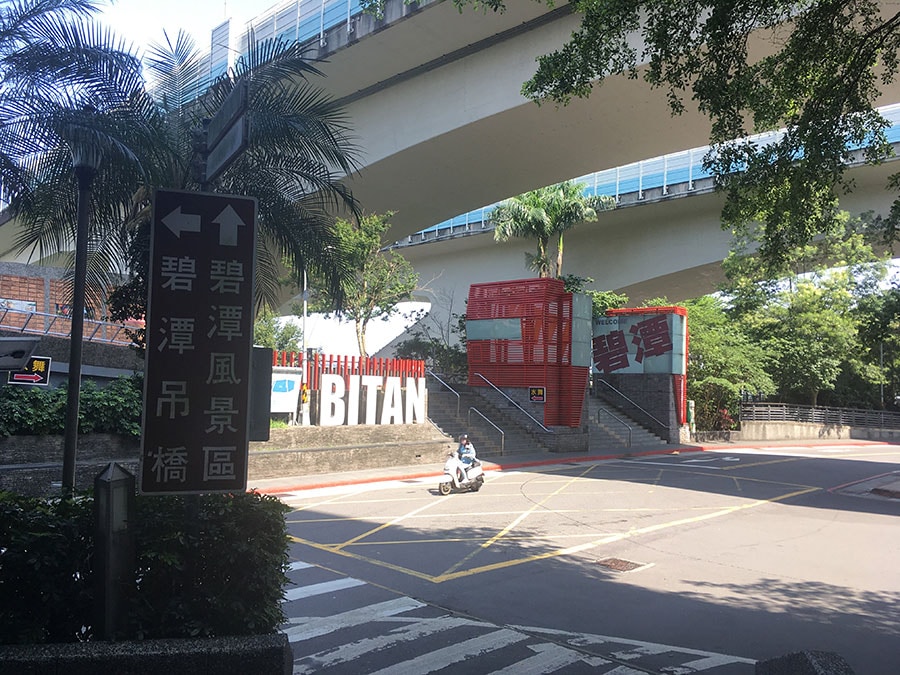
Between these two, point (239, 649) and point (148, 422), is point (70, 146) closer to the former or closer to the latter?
point (148, 422)

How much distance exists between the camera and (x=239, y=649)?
4.63 m

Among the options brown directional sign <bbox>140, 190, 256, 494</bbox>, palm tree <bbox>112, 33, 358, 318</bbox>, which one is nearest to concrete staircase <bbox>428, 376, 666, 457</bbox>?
palm tree <bbox>112, 33, 358, 318</bbox>

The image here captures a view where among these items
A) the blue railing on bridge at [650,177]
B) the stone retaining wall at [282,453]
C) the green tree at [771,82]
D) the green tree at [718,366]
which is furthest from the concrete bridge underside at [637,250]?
the green tree at [771,82]

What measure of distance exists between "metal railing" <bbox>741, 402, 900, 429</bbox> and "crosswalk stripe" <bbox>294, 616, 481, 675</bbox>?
36.2 metres

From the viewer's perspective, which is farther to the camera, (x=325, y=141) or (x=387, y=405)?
(x=387, y=405)

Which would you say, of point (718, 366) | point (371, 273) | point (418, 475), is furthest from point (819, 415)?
point (418, 475)

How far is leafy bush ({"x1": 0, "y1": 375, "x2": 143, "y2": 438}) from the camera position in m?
14.5

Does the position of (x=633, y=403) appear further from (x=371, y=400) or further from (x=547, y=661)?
(x=547, y=661)

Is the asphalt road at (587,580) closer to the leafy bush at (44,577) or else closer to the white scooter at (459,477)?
the white scooter at (459,477)

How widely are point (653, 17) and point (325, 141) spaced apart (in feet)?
15.5

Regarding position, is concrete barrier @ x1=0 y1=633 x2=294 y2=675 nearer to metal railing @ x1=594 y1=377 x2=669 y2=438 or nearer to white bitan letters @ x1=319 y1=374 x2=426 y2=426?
white bitan letters @ x1=319 y1=374 x2=426 y2=426

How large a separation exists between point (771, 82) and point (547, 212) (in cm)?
2513

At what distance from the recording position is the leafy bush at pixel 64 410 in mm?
14531

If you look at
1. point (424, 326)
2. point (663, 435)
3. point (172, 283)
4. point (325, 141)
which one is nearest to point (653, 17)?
point (325, 141)
